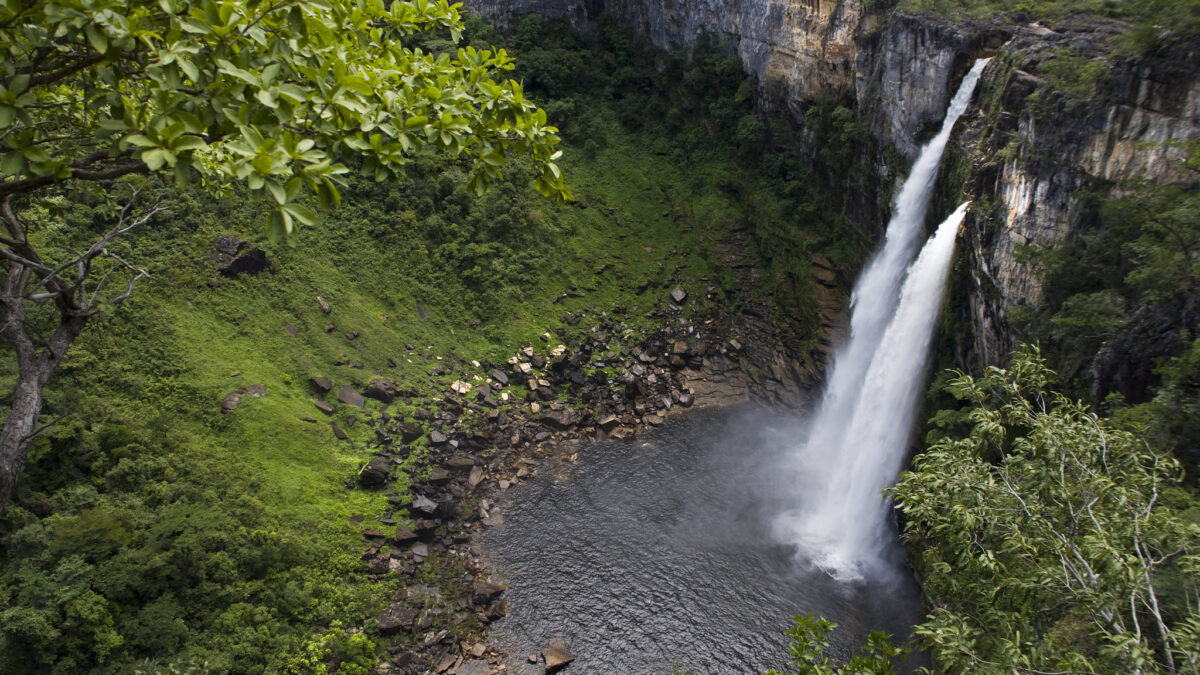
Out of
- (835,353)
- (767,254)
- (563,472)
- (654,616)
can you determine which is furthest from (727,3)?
(654,616)

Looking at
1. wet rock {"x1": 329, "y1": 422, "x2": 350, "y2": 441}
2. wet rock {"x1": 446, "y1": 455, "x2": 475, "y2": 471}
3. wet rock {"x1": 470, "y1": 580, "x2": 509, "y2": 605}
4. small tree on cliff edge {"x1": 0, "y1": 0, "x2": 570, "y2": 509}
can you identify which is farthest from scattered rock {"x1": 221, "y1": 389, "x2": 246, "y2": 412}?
small tree on cliff edge {"x1": 0, "y1": 0, "x2": 570, "y2": 509}

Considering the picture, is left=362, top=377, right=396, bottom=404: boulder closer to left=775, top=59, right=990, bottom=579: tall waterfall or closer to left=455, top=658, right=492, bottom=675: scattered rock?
left=455, top=658, right=492, bottom=675: scattered rock

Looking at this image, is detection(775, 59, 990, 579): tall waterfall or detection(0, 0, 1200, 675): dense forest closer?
detection(0, 0, 1200, 675): dense forest

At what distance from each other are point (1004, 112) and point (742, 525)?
1299cm

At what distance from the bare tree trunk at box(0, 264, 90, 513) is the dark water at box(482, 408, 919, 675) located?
12147 mm

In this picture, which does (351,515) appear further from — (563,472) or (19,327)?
(19,327)

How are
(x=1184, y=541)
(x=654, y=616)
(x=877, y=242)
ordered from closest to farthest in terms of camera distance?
(x=1184, y=541) < (x=654, y=616) < (x=877, y=242)

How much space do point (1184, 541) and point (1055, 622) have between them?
2213 mm

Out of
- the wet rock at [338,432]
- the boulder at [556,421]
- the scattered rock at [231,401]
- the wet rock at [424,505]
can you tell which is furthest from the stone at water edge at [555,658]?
the scattered rock at [231,401]

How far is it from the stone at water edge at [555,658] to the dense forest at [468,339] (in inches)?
114

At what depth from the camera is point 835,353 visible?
26.3 m

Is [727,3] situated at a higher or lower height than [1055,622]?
higher

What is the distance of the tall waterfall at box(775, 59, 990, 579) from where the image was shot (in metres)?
19.3

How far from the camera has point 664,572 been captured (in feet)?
59.8
